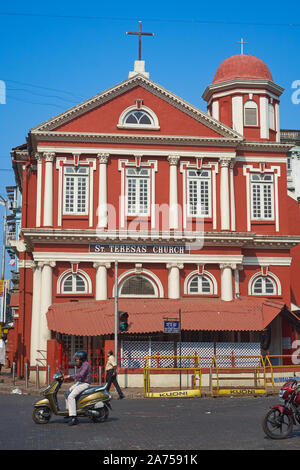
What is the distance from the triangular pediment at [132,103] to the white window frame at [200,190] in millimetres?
2038

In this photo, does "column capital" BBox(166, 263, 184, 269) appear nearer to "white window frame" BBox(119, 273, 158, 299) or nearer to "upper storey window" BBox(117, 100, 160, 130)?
"white window frame" BBox(119, 273, 158, 299)

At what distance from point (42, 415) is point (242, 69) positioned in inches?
1143

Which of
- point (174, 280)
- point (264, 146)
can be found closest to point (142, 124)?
point (264, 146)

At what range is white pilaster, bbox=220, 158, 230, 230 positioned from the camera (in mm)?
38500

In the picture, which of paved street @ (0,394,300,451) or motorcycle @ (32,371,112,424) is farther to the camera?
motorcycle @ (32,371,112,424)

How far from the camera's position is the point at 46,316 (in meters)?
35.2

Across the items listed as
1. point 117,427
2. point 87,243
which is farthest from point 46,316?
point 117,427

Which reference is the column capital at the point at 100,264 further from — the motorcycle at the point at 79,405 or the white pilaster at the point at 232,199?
the motorcycle at the point at 79,405

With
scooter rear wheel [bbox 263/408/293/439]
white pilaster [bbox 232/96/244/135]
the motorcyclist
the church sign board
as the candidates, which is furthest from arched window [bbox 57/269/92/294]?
scooter rear wheel [bbox 263/408/293/439]

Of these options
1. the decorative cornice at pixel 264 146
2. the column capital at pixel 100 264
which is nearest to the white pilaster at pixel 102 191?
the column capital at pixel 100 264

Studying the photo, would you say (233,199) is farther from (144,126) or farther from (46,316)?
(46,316)

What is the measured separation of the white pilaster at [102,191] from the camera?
37688 millimetres

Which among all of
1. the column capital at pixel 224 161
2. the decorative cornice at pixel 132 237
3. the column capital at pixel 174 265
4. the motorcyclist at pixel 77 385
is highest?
the column capital at pixel 224 161

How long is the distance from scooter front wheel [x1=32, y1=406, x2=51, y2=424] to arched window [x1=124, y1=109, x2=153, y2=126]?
76.0 feet
